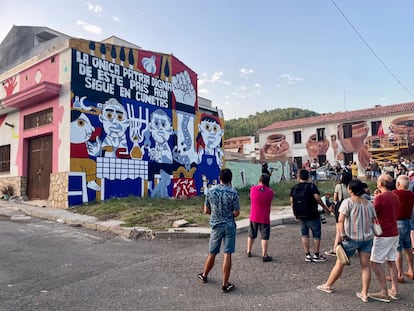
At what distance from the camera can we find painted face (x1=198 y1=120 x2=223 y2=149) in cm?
1933

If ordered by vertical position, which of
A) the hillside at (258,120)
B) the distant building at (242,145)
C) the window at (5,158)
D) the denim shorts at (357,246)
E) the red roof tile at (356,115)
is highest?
the hillside at (258,120)

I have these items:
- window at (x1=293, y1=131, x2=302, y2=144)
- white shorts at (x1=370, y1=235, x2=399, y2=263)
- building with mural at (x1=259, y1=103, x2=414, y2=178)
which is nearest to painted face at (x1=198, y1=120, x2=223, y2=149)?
building with mural at (x1=259, y1=103, x2=414, y2=178)

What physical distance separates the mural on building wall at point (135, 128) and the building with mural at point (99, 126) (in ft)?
0.13

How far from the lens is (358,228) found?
4336 mm

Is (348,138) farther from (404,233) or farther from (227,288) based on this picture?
(227,288)

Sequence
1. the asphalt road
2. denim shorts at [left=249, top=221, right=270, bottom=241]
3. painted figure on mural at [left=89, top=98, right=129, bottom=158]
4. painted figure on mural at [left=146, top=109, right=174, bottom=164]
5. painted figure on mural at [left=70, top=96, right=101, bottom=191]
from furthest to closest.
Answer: painted figure on mural at [left=146, top=109, right=174, bottom=164] < painted figure on mural at [left=89, top=98, right=129, bottom=158] < painted figure on mural at [left=70, top=96, right=101, bottom=191] < denim shorts at [left=249, top=221, right=270, bottom=241] < the asphalt road

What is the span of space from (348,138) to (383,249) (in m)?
35.5

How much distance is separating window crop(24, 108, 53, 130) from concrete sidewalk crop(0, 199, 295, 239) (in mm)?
3236

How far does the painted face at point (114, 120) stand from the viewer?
14094 mm

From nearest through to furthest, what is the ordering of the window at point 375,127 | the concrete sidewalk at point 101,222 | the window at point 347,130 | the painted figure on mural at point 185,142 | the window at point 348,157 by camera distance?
1. the concrete sidewalk at point 101,222
2. the painted figure on mural at point 185,142
3. the window at point 375,127
4. the window at point 348,157
5. the window at point 347,130

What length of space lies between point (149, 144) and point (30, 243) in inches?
344

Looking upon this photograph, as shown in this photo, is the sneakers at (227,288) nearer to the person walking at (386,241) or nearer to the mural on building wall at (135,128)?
the person walking at (386,241)

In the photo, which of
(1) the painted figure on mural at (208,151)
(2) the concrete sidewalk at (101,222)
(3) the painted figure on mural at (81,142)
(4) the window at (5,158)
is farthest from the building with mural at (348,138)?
(4) the window at (5,158)

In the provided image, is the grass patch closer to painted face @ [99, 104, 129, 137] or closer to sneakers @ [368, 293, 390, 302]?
painted face @ [99, 104, 129, 137]
